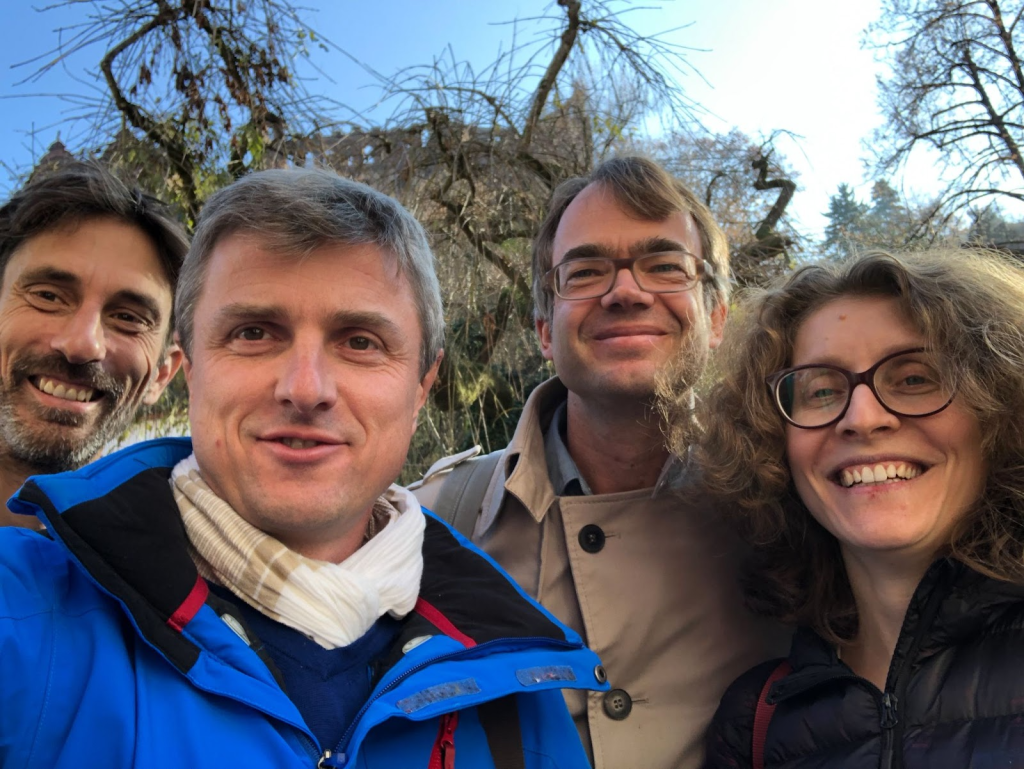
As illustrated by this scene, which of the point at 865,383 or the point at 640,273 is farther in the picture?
the point at 640,273

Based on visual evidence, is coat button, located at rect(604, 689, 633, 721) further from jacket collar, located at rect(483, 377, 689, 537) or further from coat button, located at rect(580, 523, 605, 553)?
jacket collar, located at rect(483, 377, 689, 537)

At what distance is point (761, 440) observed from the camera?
1.95 meters

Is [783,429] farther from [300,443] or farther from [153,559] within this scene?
[153,559]

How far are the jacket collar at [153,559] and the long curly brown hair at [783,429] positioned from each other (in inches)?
26.2

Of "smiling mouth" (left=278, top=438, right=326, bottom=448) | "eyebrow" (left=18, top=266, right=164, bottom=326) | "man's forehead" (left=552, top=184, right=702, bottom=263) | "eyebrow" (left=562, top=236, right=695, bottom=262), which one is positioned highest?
"eyebrow" (left=18, top=266, right=164, bottom=326)

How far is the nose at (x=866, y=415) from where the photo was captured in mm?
1605

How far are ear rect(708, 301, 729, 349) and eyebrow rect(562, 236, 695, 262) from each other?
0.26 meters

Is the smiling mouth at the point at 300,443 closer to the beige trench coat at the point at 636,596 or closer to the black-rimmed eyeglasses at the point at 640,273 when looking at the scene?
the beige trench coat at the point at 636,596

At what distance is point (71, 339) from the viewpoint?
2.29 meters

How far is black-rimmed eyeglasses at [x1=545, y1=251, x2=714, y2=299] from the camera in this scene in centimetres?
238

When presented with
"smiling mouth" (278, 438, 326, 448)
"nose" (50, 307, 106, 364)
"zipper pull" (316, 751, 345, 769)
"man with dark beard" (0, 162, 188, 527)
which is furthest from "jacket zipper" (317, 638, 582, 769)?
"nose" (50, 307, 106, 364)

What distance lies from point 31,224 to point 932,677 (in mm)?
2840

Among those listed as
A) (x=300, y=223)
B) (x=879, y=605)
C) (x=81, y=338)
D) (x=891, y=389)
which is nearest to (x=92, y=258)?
(x=81, y=338)

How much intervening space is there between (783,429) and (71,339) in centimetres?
214
